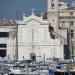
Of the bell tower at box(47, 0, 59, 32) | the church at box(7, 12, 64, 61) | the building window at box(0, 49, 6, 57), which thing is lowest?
the building window at box(0, 49, 6, 57)

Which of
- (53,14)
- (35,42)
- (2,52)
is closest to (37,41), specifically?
(35,42)

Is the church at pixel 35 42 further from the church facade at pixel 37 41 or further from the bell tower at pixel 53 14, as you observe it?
the bell tower at pixel 53 14

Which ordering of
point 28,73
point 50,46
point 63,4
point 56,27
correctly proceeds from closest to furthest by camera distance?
point 28,73, point 50,46, point 56,27, point 63,4

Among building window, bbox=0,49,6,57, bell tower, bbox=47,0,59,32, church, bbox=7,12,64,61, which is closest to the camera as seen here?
church, bbox=7,12,64,61

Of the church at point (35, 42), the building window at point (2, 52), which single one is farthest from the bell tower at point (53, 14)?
the building window at point (2, 52)

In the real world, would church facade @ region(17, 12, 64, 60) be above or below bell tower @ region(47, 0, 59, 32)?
below

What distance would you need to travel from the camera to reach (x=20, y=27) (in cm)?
9488

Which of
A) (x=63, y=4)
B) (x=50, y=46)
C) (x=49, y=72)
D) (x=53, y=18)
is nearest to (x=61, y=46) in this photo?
(x=50, y=46)

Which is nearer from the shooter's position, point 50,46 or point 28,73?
point 28,73

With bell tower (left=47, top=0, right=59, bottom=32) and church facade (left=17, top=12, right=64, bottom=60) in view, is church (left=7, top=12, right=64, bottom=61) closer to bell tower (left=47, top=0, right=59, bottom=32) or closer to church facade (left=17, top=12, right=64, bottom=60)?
church facade (left=17, top=12, right=64, bottom=60)

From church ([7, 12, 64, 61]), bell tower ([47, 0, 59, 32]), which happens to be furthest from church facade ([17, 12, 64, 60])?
bell tower ([47, 0, 59, 32])

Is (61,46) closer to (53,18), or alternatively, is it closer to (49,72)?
(53,18)

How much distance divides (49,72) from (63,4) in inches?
2110

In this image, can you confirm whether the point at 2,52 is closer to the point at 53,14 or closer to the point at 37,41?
the point at 37,41
